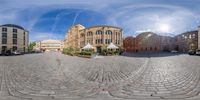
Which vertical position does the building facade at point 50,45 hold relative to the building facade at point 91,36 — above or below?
below

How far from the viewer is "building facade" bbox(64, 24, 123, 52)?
581 cm

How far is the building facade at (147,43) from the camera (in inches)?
234

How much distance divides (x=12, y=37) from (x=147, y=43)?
13.2 ft

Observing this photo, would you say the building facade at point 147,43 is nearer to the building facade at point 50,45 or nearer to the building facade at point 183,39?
the building facade at point 183,39

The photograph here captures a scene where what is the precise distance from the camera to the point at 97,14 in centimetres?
502

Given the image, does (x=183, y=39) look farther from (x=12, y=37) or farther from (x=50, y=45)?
(x=12, y=37)

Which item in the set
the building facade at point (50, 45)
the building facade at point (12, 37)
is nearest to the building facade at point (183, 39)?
the building facade at point (50, 45)

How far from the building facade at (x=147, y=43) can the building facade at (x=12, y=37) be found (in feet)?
9.40

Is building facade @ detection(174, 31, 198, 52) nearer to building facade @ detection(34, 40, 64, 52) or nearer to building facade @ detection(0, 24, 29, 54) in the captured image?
building facade @ detection(34, 40, 64, 52)

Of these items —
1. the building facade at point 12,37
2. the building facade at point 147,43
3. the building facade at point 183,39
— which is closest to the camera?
the building facade at point 12,37

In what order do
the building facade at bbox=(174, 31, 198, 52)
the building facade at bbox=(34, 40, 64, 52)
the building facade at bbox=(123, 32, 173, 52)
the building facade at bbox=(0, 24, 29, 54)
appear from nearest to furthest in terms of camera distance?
1. the building facade at bbox=(0, 24, 29, 54)
2. the building facade at bbox=(34, 40, 64, 52)
3. the building facade at bbox=(174, 31, 198, 52)
4. the building facade at bbox=(123, 32, 173, 52)

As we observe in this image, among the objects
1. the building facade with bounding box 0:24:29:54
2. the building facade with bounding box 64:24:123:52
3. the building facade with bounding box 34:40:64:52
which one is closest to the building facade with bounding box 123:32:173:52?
the building facade with bounding box 64:24:123:52

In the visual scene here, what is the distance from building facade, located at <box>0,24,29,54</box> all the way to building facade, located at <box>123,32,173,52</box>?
2865mm

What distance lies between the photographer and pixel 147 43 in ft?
21.5
